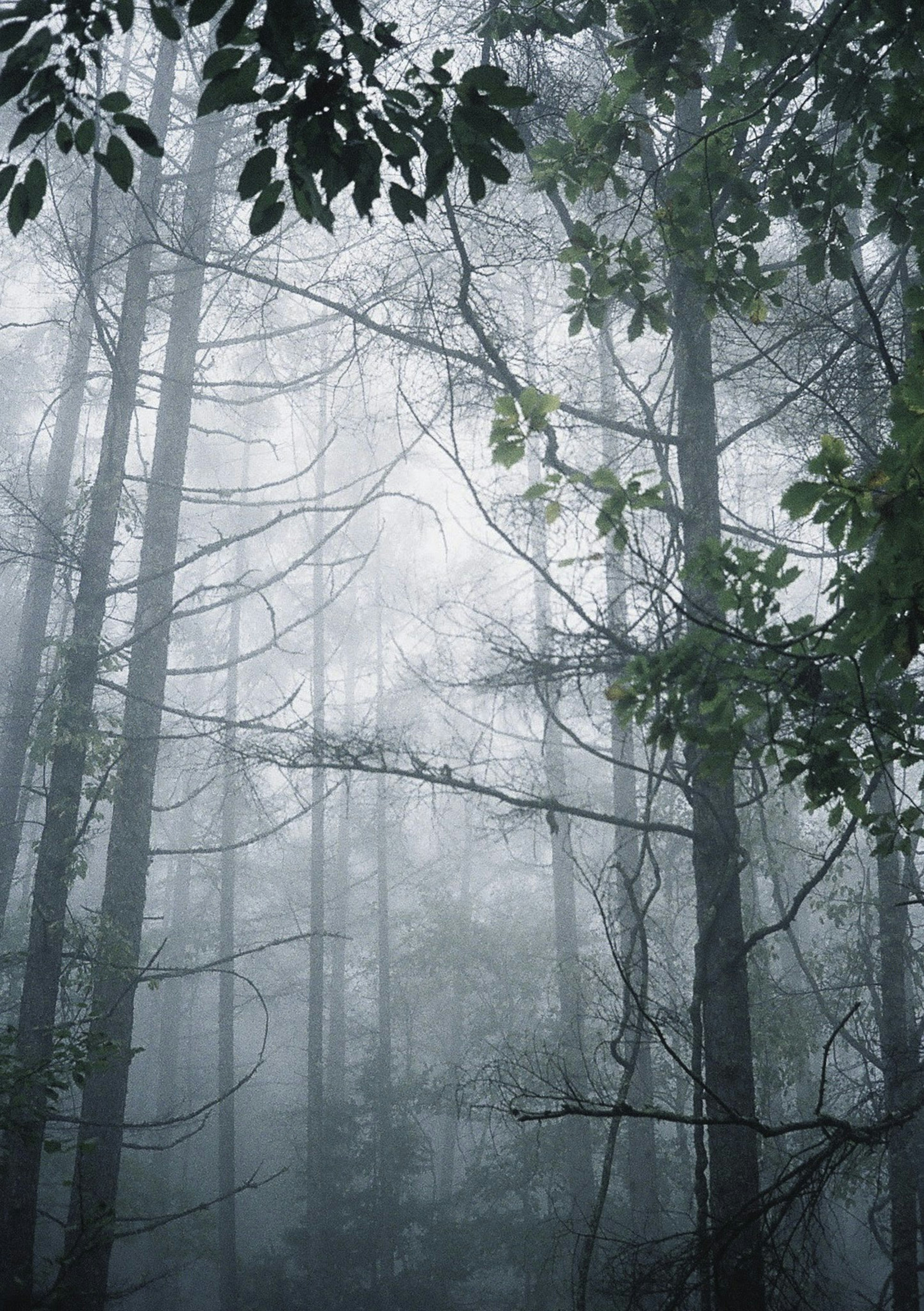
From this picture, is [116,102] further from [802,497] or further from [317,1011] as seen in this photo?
[317,1011]

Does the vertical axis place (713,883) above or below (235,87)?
below

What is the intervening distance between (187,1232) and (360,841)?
9.20 meters

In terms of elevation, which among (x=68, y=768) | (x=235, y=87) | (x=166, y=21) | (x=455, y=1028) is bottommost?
(x=455, y=1028)

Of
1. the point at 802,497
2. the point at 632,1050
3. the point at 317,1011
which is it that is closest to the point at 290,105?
the point at 802,497

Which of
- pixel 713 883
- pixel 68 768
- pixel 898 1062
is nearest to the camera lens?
pixel 713 883

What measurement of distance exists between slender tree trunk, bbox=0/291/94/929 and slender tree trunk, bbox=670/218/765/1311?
18.6ft

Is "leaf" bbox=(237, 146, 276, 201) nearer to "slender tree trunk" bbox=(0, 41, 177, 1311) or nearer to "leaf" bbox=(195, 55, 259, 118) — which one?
"leaf" bbox=(195, 55, 259, 118)

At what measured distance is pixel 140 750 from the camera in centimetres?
723

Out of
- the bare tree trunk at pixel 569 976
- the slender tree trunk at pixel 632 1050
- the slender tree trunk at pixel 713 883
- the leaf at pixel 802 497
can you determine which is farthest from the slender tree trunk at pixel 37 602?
the leaf at pixel 802 497

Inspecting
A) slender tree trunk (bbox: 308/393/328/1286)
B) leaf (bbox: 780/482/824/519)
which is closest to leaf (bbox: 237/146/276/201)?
leaf (bbox: 780/482/824/519)

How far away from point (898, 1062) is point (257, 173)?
689 cm

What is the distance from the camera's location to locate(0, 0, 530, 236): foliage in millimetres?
1646

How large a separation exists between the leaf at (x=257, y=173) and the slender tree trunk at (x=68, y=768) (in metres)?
2.89

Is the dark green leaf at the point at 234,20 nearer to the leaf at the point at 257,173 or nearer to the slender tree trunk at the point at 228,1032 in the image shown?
the leaf at the point at 257,173
